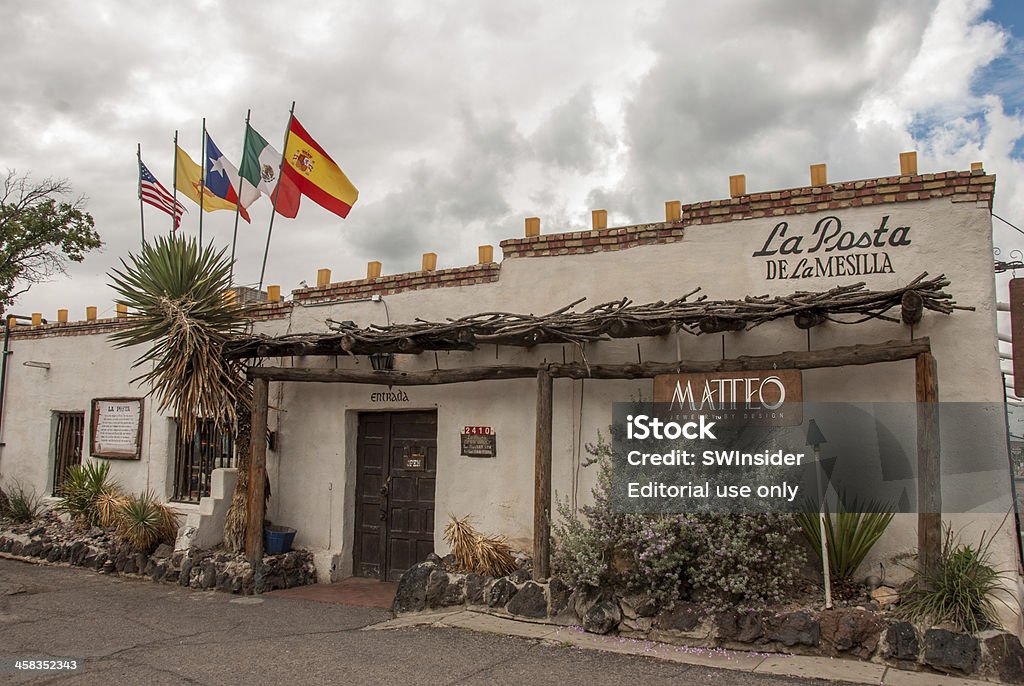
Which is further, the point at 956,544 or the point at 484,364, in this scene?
the point at 484,364

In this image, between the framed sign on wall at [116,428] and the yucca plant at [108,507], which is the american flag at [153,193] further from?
the yucca plant at [108,507]

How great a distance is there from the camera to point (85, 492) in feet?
40.4

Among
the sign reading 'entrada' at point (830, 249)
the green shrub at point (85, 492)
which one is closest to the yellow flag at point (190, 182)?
the green shrub at point (85, 492)

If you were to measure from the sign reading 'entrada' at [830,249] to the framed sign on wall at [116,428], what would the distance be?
33.2 feet

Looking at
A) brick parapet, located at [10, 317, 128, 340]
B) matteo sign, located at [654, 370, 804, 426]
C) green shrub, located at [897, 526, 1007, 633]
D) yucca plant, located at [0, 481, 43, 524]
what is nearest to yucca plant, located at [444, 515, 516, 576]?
matteo sign, located at [654, 370, 804, 426]

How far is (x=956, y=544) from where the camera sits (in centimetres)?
675

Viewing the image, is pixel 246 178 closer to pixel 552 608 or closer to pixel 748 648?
pixel 552 608

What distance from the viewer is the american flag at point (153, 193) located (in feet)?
42.9

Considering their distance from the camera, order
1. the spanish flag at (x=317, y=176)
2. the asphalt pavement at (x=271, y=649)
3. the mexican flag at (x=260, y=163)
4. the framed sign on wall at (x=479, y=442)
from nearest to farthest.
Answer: the asphalt pavement at (x=271, y=649) < the framed sign on wall at (x=479, y=442) < the spanish flag at (x=317, y=176) < the mexican flag at (x=260, y=163)

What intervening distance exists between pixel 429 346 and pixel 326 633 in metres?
3.30

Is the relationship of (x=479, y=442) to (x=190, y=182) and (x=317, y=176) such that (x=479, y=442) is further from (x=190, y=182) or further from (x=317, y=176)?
(x=190, y=182)

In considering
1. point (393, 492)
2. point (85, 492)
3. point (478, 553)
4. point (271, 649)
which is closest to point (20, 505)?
point (85, 492)

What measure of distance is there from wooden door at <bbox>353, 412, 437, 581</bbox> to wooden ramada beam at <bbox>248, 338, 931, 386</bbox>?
797mm

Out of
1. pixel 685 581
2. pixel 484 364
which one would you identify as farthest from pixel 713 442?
pixel 484 364
